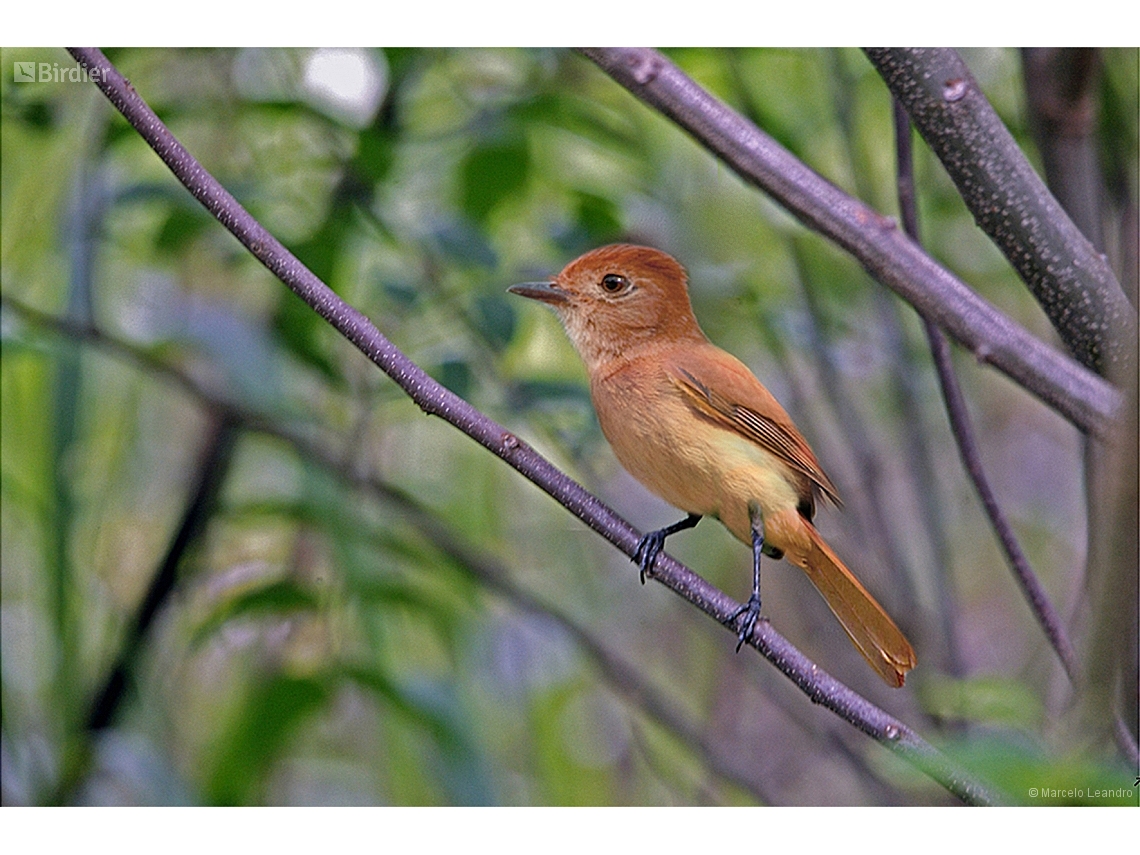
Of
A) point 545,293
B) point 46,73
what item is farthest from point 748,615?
point 46,73

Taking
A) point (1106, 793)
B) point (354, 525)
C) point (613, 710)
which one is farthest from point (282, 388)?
point (1106, 793)

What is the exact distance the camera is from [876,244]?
0.99 m

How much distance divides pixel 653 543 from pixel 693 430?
0.11 m

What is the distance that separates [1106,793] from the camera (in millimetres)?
866

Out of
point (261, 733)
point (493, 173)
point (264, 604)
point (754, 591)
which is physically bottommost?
point (261, 733)

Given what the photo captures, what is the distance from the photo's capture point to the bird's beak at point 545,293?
3.91 feet

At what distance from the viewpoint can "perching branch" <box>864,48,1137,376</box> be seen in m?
1.04

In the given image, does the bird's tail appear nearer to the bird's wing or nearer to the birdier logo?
the bird's wing

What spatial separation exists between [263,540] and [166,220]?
0.53m

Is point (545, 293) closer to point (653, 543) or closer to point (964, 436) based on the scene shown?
point (653, 543)

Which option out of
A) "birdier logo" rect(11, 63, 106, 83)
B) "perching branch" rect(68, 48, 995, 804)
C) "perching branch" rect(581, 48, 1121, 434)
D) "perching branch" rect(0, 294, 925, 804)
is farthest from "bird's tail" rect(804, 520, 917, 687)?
"birdier logo" rect(11, 63, 106, 83)

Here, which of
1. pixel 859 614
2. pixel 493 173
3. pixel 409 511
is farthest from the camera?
pixel 409 511

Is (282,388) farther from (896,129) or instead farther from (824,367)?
(896,129)

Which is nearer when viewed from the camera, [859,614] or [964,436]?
[859,614]
